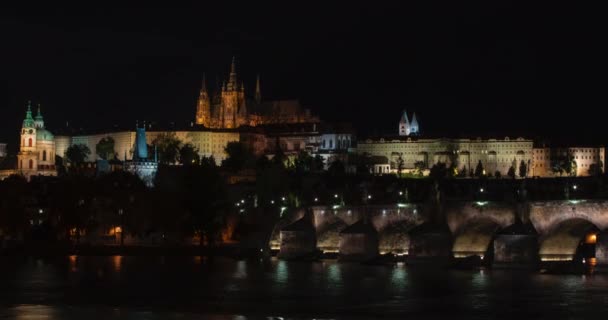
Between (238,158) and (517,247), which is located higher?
(238,158)

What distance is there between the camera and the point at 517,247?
202ft

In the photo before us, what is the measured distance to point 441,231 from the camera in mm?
65375

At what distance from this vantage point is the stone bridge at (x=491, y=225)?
6088 centimetres

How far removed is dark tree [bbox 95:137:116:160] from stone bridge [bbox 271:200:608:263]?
10367 cm

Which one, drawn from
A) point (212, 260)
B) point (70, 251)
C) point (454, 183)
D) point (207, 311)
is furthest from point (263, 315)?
point (454, 183)

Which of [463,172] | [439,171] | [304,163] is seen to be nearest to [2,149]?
[304,163]

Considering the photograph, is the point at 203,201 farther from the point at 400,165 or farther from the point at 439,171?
the point at 400,165

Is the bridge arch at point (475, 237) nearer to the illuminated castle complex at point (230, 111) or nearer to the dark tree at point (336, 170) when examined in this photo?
the dark tree at point (336, 170)

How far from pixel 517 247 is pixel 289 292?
13.5m

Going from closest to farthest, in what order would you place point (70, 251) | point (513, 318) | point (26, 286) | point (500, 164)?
point (513, 318)
point (26, 286)
point (70, 251)
point (500, 164)

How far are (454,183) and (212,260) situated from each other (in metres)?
65.8

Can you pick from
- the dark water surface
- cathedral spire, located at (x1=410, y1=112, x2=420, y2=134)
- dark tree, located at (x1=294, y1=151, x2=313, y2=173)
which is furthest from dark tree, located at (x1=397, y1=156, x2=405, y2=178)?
the dark water surface

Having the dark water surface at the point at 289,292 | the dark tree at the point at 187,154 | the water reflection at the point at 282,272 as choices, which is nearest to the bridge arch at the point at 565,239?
the dark water surface at the point at 289,292

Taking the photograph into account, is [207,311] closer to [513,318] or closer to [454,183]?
[513,318]
